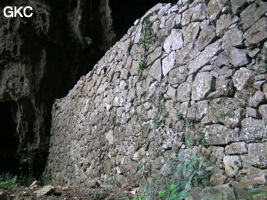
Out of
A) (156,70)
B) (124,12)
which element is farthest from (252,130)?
(124,12)

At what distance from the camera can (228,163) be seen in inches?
82.2

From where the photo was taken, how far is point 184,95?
8.63ft

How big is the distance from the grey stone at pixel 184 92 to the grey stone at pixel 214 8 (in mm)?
673

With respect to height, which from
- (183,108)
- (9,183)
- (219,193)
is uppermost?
(183,108)

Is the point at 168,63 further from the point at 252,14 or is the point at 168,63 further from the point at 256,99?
the point at 256,99

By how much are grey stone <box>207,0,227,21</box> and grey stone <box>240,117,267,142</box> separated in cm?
100

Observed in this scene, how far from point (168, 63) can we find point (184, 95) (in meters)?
0.50

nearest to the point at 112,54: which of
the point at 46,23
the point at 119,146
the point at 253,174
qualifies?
the point at 119,146

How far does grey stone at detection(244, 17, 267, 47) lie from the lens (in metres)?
1.96

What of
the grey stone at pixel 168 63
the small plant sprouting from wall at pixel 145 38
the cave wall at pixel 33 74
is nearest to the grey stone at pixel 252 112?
the grey stone at pixel 168 63

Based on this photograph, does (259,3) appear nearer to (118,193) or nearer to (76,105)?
(118,193)

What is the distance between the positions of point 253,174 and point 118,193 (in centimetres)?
178
